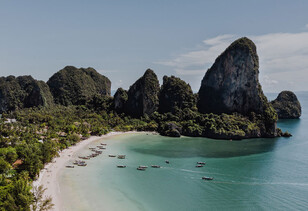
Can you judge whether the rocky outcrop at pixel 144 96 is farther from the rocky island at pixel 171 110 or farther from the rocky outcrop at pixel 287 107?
the rocky outcrop at pixel 287 107

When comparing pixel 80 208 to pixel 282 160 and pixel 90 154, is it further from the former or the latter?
pixel 282 160

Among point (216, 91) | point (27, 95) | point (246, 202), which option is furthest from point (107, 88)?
point (246, 202)

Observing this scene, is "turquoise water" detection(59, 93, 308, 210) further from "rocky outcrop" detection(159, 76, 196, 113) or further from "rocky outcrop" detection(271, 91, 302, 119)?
"rocky outcrop" detection(271, 91, 302, 119)

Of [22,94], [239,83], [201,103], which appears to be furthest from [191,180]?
[22,94]

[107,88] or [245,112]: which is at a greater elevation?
[107,88]

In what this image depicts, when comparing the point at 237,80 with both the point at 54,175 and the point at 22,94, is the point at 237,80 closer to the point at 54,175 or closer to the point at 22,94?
the point at 54,175

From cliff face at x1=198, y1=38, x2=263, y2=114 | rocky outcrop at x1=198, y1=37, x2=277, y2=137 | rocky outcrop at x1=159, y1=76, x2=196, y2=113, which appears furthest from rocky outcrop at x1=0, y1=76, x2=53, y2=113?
rocky outcrop at x1=198, y1=37, x2=277, y2=137

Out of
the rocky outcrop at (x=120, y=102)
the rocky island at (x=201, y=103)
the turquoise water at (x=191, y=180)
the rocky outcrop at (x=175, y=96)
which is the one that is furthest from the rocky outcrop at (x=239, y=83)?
the rocky outcrop at (x=120, y=102)

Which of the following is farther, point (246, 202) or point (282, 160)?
point (282, 160)
